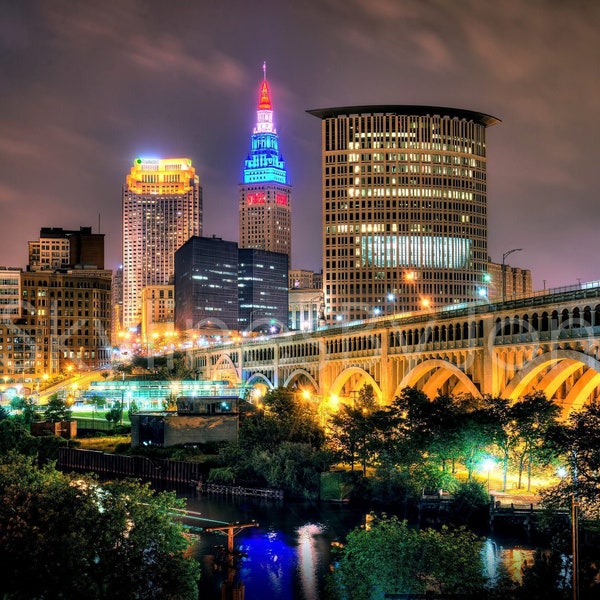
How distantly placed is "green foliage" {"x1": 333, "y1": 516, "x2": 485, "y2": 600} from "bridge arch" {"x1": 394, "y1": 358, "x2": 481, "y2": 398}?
171 feet

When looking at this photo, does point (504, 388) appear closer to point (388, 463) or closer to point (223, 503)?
point (388, 463)

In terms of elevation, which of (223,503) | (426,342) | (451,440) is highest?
(426,342)

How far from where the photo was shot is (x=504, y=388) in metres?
95.8

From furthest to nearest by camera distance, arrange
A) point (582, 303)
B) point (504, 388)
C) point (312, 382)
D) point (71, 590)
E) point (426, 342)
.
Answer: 1. point (312, 382)
2. point (426, 342)
3. point (504, 388)
4. point (582, 303)
5. point (71, 590)

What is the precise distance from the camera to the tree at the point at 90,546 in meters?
45.6

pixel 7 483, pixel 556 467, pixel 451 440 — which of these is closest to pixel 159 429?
pixel 451 440

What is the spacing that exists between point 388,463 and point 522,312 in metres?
20.7

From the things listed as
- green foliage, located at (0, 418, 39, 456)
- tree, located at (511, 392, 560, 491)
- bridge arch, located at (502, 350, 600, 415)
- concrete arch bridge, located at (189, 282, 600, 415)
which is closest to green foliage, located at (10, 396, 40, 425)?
green foliage, located at (0, 418, 39, 456)

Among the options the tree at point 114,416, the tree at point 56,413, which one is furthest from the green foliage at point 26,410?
the tree at point 114,416

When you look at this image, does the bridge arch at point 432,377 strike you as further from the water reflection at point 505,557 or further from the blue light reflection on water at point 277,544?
the water reflection at point 505,557

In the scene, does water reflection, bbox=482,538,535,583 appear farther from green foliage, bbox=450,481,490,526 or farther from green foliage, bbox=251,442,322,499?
green foliage, bbox=251,442,322,499

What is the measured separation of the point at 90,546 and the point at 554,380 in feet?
201

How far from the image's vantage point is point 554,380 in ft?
314

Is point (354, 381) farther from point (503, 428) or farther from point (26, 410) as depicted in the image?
point (503, 428)
